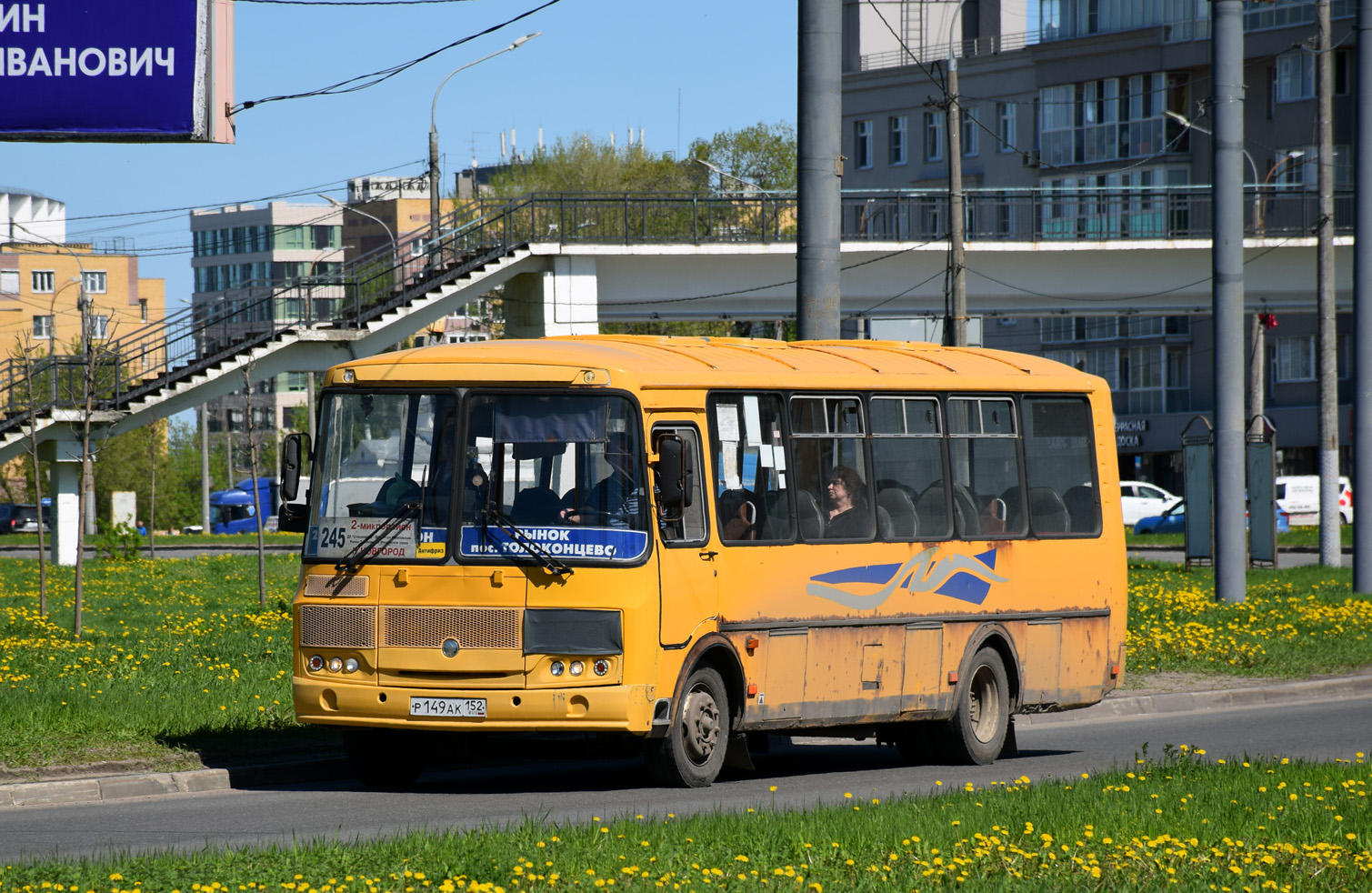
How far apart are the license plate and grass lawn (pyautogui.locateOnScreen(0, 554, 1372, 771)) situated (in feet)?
5.99

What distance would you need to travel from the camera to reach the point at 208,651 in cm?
1898

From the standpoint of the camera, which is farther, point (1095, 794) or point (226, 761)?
point (226, 761)

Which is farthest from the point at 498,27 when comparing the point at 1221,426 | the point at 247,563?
the point at 247,563

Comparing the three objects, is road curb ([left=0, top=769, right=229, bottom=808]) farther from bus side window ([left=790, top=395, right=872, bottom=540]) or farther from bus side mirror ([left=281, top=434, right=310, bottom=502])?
bus side window ([left=790, top=395, right=872, bottom=540])

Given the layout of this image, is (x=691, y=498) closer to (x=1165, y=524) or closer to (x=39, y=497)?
(x=39, y=497)

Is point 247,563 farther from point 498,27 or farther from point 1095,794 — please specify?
point 1095,794

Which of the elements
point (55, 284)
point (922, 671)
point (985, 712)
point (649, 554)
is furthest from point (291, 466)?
point (55, 284)

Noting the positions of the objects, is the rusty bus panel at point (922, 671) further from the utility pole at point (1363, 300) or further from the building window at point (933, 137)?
the building window at point (933, 137)

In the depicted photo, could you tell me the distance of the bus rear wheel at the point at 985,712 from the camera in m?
14.2

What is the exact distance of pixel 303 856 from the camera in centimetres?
838

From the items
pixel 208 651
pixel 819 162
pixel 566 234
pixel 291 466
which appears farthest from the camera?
pixel 566 234

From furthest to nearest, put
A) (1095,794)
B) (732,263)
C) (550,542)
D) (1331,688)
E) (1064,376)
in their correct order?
(732,263) → (1331,688) → (1064,376) → (550,542) → (1095,794)

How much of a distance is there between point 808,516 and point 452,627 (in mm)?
2762

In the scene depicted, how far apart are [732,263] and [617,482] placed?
31.4m
